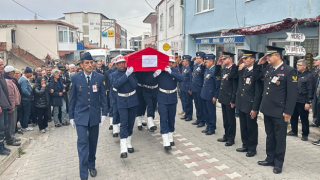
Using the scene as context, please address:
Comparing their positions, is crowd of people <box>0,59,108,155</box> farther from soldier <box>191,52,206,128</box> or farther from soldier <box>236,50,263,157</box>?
soldier <box>236,50,263,157</box>

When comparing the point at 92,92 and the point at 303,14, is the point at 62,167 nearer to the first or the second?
the point at 92,92

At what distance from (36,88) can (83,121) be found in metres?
4.21

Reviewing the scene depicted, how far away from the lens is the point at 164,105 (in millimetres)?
5961

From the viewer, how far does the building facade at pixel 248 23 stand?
8219mm

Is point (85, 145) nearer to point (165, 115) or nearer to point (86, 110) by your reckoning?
point (86, 110)

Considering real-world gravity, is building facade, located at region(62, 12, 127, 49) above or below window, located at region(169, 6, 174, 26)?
above

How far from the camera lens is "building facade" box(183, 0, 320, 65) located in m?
8.22

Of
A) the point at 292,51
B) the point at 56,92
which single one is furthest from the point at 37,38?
the point at 292,51

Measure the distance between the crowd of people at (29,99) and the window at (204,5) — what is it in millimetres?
8768

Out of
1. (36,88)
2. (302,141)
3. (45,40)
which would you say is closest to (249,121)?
(302,141)

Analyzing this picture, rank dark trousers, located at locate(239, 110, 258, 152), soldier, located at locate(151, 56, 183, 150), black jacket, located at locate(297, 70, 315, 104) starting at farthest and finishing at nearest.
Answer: black jacket, located at locate(297, 70, 315, 104)
soldier, located at locate(151, 56, 183, 150)
dark trousers, located at locate(239, 110, 258, 152)

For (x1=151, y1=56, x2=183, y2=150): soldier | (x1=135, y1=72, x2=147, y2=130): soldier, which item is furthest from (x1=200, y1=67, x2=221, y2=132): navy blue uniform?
(x1=135, y1=72, x2=147, y2=130): soldier

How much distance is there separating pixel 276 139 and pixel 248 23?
24.0 ft

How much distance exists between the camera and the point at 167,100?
5973mm
